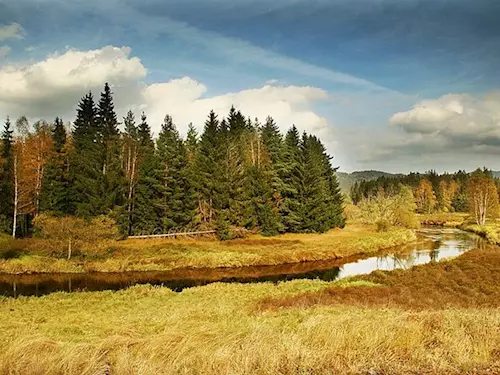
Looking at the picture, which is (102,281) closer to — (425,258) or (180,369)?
(180,369)

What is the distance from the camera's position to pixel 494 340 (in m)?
8.05

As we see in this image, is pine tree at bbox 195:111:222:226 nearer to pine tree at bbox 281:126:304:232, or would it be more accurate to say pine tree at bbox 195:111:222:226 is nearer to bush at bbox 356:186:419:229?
pine tree at bbox 281:126:304:232

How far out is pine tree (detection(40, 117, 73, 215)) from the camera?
147 ft

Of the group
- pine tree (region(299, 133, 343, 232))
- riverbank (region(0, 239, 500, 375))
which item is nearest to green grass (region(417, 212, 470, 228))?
pine tree (region(299, 133, 343, 232))

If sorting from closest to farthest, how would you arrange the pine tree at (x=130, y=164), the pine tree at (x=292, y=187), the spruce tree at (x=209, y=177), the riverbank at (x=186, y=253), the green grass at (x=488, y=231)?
the riverbank at (x=186, y=253) < the pine tree at (x=130, y=164) < the spruce tree at (x=209, y=177) < the pine tree at (x=292, y=187) < the green grass at (x=488, y=231)

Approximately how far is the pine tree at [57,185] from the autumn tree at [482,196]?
7306cm

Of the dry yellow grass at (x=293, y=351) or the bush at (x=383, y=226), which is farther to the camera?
the bush at (x=383, y=226)

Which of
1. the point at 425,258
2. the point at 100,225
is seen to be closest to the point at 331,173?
the point at 425,258

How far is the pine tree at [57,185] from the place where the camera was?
147 ft

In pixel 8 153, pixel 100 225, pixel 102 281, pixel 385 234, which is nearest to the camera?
pixel 102 281

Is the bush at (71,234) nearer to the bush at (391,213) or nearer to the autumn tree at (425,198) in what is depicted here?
the bush at (391,213)

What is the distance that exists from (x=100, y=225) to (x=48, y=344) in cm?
3179

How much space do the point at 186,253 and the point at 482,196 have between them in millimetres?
65987

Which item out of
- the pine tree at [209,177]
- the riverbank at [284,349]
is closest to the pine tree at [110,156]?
the pine tree at [209,177]
